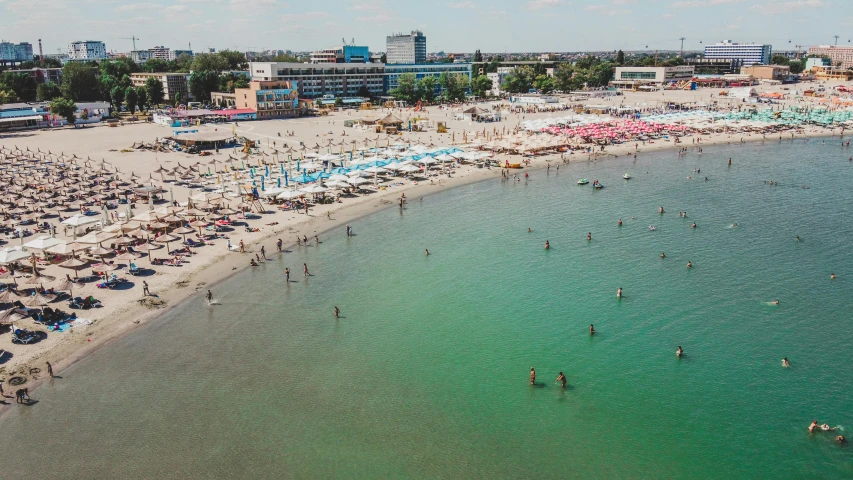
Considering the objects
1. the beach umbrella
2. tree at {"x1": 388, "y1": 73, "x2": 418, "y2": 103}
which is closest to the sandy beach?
the beach umbrella

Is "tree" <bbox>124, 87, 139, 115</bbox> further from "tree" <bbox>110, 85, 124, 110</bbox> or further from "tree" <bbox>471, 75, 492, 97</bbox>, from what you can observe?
"tree" <bbox>471, 75, 492, 97</bbox>

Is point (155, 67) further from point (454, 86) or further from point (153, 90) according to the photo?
point (454, 86)

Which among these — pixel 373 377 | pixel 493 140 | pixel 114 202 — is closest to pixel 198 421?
pixel 373 377

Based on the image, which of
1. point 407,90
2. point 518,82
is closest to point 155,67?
point 407,90

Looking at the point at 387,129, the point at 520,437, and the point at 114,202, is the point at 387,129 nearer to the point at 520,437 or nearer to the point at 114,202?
the point at 114,202

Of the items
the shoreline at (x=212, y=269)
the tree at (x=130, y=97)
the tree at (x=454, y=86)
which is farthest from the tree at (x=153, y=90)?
the shoreline at (x=212, y=269)

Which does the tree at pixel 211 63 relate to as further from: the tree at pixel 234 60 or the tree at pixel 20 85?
the tree at pixel 20 85
